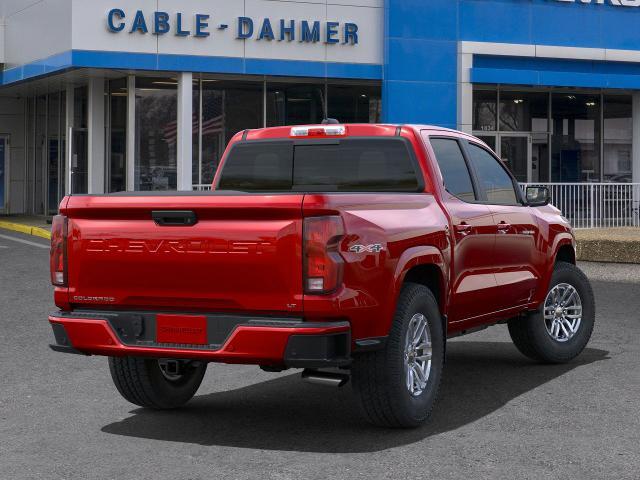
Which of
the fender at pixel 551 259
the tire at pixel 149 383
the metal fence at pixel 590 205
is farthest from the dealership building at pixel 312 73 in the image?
the tire at pixel 149 383

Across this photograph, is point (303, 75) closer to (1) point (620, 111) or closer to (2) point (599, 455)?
(1) point (620, 111)

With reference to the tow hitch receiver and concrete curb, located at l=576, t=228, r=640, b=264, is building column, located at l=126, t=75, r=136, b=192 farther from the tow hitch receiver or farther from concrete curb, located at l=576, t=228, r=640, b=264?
the tow hitch receiver

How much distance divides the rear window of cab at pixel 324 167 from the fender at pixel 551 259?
6.01ft

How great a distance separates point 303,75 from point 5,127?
40.0ft

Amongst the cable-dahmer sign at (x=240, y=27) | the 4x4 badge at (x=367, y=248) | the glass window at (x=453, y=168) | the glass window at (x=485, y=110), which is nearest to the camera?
the 4x4 badge at (x=367, y=248)

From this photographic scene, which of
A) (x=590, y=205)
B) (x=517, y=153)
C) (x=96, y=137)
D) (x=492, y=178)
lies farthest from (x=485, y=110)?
(x=492, y=178)

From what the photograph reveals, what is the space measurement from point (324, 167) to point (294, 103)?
21206 mm

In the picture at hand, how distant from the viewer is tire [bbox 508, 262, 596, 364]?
30.1ft

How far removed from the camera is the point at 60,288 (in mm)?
6836

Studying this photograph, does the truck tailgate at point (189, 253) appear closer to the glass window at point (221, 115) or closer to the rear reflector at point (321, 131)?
the rear reflector at point (321, 131)

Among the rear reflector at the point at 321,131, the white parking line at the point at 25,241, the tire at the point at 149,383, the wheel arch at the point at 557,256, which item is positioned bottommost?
the tire at the point at 149,383

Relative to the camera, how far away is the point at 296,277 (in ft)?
20.3

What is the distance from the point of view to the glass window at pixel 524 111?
31.4 meters

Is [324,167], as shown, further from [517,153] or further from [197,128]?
[517,153]
